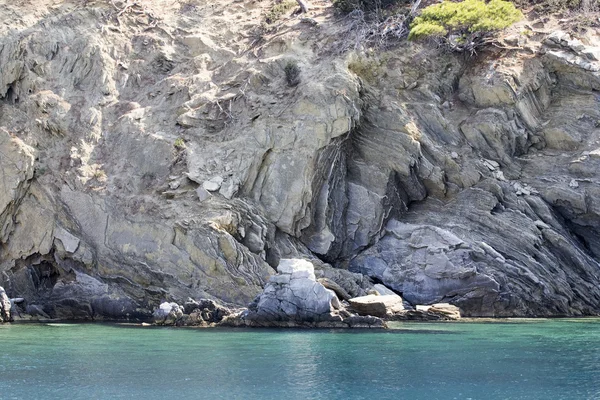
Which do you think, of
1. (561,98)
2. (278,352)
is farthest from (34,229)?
(561,98)

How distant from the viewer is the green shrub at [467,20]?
1540 inches


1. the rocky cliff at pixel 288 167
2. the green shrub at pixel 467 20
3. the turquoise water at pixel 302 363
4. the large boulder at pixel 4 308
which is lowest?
the turquoise water at pixel 302 363

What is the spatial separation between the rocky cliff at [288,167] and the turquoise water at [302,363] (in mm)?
4615

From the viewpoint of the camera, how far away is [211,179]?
112 feet

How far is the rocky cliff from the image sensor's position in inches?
1273

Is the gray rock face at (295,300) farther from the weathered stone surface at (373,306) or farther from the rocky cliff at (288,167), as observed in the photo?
the rocky cliff at (288,167)

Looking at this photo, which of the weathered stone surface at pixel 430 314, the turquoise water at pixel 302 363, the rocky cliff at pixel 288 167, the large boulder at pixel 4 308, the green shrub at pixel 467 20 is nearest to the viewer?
the turquoise water at pixel 302 363

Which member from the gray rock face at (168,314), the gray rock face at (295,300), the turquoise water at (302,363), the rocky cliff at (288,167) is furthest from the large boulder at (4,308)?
the gray rock face at (295,300)

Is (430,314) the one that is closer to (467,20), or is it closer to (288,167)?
(288,167)

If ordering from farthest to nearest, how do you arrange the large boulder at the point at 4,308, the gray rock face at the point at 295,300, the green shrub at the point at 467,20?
1. the green shrub at the point at 467,20
2. the large boulder at the point at 4,308
3. the gray rock face at the point at 295,300

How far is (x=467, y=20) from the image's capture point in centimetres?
3934

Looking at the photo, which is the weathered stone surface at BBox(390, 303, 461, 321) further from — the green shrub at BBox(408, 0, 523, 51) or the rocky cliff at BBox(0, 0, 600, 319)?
the green shrub at BBox(408, 0, 523, 51)

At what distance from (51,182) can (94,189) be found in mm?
1738

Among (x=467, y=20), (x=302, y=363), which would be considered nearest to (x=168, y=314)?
(x=302, y=363)
